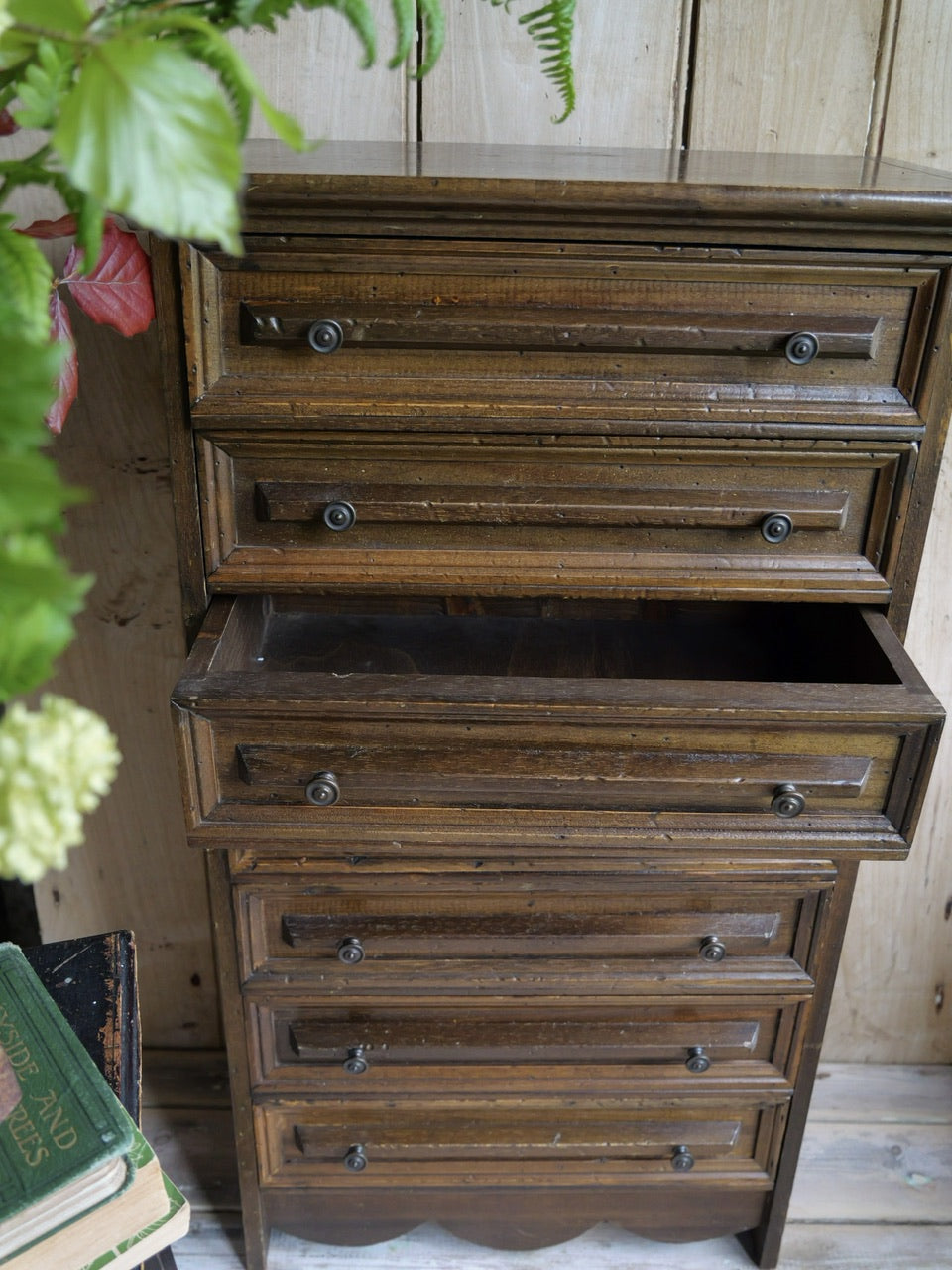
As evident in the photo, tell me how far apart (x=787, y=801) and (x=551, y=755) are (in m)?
0.20

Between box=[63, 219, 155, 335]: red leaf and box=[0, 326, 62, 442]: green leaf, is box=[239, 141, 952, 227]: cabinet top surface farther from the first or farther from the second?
box=[0, 326, 62, 442]: green leaf

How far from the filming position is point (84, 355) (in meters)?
1.21

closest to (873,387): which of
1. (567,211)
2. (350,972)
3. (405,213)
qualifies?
(567,211)

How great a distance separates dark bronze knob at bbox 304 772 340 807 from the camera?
2.93 ft

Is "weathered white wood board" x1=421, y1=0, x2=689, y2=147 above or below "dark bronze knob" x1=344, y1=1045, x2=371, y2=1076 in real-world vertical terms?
above

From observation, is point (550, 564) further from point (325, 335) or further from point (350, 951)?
point (350, 951)

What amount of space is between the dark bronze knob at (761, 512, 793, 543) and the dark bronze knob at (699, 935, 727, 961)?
40 centimetres

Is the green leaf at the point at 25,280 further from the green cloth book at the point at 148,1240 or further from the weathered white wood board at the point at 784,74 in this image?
the weathered white wood board at the point at 784,74

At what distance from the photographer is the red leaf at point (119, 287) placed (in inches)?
33.2

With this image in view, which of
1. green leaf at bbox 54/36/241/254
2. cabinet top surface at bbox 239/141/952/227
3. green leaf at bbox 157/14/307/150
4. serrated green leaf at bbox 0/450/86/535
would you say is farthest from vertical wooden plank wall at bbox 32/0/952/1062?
serrated green leaf at bbox 0/450/86/535

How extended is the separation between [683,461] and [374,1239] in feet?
3.18

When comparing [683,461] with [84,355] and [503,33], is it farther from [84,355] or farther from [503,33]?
[84,355]

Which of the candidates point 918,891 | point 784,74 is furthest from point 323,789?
point 918,891

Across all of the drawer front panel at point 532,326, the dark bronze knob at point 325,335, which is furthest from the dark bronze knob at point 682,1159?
the dark bronze knob at point 325,335
